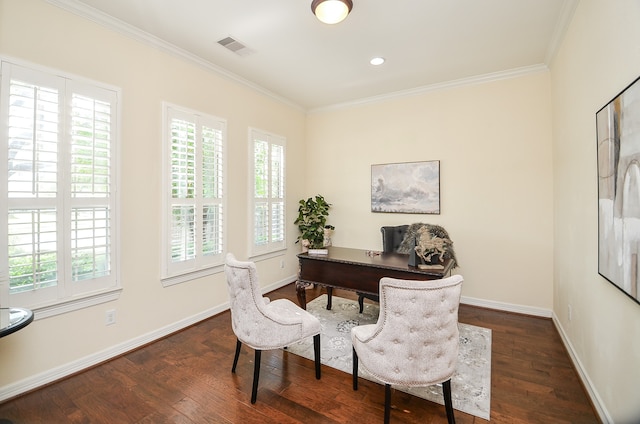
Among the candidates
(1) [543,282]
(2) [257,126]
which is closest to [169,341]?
Result: (2) [257,126]

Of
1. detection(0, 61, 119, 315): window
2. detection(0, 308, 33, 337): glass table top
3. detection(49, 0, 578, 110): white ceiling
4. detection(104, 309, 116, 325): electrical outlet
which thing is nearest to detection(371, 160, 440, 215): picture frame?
detection(49, 0, 578, 110): white ceiling

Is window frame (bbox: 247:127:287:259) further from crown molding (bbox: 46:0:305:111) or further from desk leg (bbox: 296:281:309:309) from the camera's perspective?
desk leg (bbox: 296:281:309:309)

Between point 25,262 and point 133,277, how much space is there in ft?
2.63

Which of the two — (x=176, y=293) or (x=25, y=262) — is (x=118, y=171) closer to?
(x=25, y=262)

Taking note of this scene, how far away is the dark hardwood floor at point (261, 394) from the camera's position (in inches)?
74.0

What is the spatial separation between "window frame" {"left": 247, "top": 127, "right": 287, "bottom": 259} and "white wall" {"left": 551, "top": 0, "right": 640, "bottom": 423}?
352 cm

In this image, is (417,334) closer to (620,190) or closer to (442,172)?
(620,190)

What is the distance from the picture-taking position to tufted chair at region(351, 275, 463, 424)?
1.62m

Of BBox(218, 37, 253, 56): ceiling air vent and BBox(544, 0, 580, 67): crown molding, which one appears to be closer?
BBox(544, 0, 580, 67): crown molding

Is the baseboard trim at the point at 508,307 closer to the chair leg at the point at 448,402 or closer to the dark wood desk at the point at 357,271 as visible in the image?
the dark wood desk at the point at 357,271

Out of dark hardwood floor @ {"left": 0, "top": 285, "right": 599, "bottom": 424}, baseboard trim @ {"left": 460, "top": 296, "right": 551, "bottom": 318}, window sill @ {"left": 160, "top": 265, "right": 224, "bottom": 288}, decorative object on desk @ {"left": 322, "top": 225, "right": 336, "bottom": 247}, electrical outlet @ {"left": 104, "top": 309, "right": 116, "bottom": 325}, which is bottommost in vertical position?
dark hardwood floor @ {"left": 0, "top": 285, "right": 599, "bottom": 424}

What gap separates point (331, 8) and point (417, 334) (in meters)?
2.41

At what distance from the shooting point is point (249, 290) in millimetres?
2066

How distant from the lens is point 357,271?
9.19 feet
